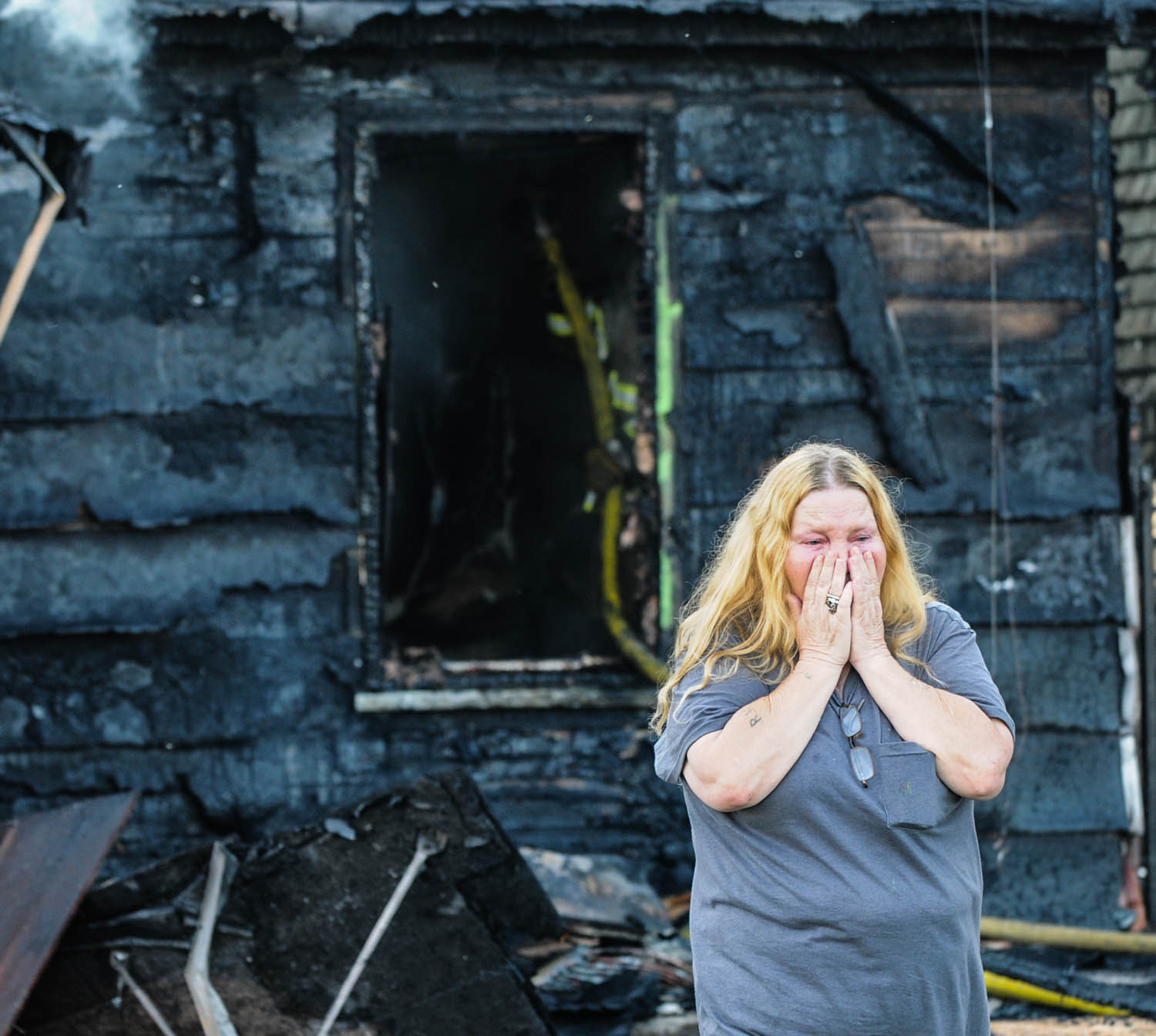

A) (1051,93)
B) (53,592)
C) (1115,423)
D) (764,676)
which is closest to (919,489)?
(1115,423)

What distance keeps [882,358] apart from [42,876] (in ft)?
12.1

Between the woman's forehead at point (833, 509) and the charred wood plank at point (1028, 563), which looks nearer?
the woman's forehead at point (833, 509)

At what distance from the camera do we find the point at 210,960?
11.4 ft

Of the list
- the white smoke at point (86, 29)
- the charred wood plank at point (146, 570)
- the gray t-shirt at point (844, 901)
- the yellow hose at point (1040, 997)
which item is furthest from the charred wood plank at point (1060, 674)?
the white smoke at point (86, 29)

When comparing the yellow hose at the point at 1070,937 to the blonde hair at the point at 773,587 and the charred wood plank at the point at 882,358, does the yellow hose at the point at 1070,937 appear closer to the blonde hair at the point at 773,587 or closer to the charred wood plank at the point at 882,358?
the charred wood plank at the point at 882,358

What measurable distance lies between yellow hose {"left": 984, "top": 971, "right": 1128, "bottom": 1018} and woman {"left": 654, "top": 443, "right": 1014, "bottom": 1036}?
7.39 feet

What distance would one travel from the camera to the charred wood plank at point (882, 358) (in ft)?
17.3

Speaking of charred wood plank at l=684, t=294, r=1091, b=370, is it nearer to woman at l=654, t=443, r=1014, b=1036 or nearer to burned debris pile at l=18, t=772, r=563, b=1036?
burned debris pile at l=18, t=772, r=563, b=1036

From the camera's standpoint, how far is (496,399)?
795 centimetres

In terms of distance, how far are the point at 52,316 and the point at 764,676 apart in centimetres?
389

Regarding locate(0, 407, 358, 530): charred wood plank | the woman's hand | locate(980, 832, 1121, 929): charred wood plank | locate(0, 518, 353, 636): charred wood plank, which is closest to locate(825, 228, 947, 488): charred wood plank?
locate(980, 832, 1121, 929): charred wood plank

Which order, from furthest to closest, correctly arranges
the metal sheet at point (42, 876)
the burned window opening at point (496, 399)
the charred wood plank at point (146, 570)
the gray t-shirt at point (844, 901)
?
the burned window opening at point (496, 399) < the charred wood plank at point (146, 570) < the metal sheet at point (42, 876) < the gray t-shirt at point (844, 901)

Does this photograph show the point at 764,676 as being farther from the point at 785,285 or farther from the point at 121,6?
the point at 121,6

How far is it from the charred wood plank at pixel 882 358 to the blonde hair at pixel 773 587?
2.92 metres
